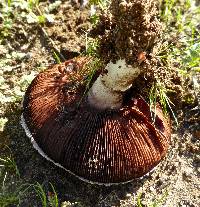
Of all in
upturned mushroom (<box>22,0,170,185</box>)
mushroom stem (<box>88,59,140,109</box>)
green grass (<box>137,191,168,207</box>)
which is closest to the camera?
mushroom stem (<box>88,59,140,109</box>)

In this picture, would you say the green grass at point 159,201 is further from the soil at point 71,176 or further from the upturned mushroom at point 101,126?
the upturned mushroom at point 101,126

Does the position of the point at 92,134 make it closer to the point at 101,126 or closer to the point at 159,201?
the point at 101,126

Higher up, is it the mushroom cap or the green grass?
the mushroom cap

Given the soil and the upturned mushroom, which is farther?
the soil

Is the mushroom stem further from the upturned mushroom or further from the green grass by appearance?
the green grass

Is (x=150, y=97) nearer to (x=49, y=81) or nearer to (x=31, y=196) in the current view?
(x=49, y=81)

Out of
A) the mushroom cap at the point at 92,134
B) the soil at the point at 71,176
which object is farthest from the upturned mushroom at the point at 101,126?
the soil at the point at 71,176

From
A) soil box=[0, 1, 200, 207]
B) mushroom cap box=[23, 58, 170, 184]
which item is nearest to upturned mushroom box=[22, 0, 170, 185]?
mushroom cap box=[23, 58, 170, 184]

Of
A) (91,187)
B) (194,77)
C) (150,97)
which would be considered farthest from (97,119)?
(194,77)
